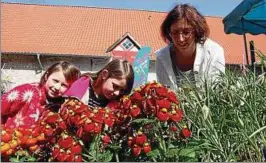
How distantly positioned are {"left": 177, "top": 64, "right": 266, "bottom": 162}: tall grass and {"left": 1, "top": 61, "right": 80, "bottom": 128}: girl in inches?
29.2

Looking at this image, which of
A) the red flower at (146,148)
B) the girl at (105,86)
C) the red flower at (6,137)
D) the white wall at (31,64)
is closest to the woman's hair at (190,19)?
the girl at (105,86)

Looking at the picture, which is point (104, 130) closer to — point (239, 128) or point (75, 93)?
point (239, 128)

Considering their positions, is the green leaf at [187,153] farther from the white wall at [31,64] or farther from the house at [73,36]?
the white wall at [31,64]

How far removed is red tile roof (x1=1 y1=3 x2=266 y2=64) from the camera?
2161cm

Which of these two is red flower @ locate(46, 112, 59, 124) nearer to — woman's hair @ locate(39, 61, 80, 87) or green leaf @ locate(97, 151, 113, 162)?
green leaf @ locate(97, 151, 113, 162)

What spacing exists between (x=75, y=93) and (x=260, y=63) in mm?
761

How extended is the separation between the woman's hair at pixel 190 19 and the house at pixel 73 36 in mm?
17278

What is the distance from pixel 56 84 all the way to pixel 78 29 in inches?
882

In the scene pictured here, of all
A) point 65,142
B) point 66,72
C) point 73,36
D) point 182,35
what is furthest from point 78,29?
point 65,142

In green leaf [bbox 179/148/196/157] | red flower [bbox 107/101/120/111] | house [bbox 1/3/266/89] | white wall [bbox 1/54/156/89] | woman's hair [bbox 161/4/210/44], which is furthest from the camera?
house [bbox 1/3/266/89]

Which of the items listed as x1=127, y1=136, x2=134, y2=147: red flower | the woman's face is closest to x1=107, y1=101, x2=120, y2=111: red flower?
x1=127, y1=136, x2=134, y2=147: red flower

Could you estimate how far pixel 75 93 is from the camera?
1891mm

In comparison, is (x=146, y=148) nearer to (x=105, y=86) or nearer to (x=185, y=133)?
(x=185, y=133)

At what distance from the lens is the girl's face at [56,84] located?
83.2 inches
